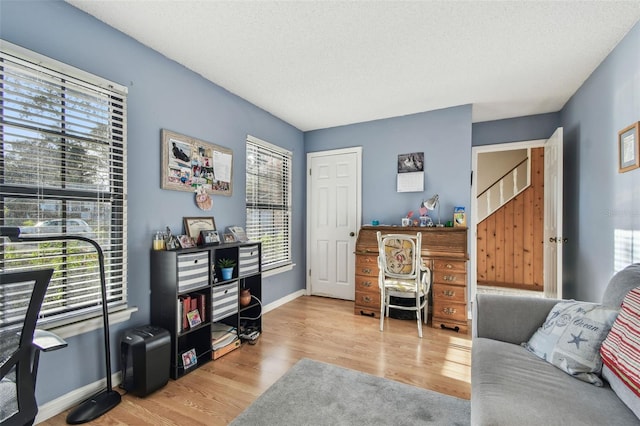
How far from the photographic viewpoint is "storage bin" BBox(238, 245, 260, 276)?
8.82ft

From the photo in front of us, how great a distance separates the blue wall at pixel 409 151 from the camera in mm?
3406

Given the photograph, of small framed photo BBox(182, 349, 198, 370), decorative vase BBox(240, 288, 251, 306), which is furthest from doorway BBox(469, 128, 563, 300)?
small framed photo BBox(182, 349, 198, 370)

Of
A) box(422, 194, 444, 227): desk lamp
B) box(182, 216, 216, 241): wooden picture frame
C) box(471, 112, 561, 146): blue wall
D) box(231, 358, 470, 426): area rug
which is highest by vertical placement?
box(471, 112, 561, 146): blue wall

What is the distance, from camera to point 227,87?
290 centimetres

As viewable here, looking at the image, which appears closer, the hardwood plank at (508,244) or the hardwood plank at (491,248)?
the hardwood plank at (508,244)

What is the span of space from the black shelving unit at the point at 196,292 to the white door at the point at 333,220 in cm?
150

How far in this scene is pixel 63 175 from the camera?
1.75 m

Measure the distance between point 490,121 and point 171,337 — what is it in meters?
4.48

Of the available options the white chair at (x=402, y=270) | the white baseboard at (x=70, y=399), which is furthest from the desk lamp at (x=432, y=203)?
the white baseboard at (x=70, y=399)

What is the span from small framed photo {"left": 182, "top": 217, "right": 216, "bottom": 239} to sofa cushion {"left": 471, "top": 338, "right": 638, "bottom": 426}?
2265 millimetres

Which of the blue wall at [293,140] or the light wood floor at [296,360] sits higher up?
the blue wall at [293,140]

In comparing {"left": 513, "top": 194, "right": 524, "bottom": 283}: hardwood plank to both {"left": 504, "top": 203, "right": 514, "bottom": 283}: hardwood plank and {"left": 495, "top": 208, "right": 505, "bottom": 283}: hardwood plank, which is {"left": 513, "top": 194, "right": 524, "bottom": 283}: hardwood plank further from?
{"left": 495, "top": 208, "right": 505, "bottom": 283}: hardwood plank

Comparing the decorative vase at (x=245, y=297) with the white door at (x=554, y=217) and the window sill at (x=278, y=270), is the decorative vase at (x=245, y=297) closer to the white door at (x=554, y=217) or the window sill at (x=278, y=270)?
the window sill at (x=278, y=270)

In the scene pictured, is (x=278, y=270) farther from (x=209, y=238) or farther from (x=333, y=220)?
(x=209, y=238)
